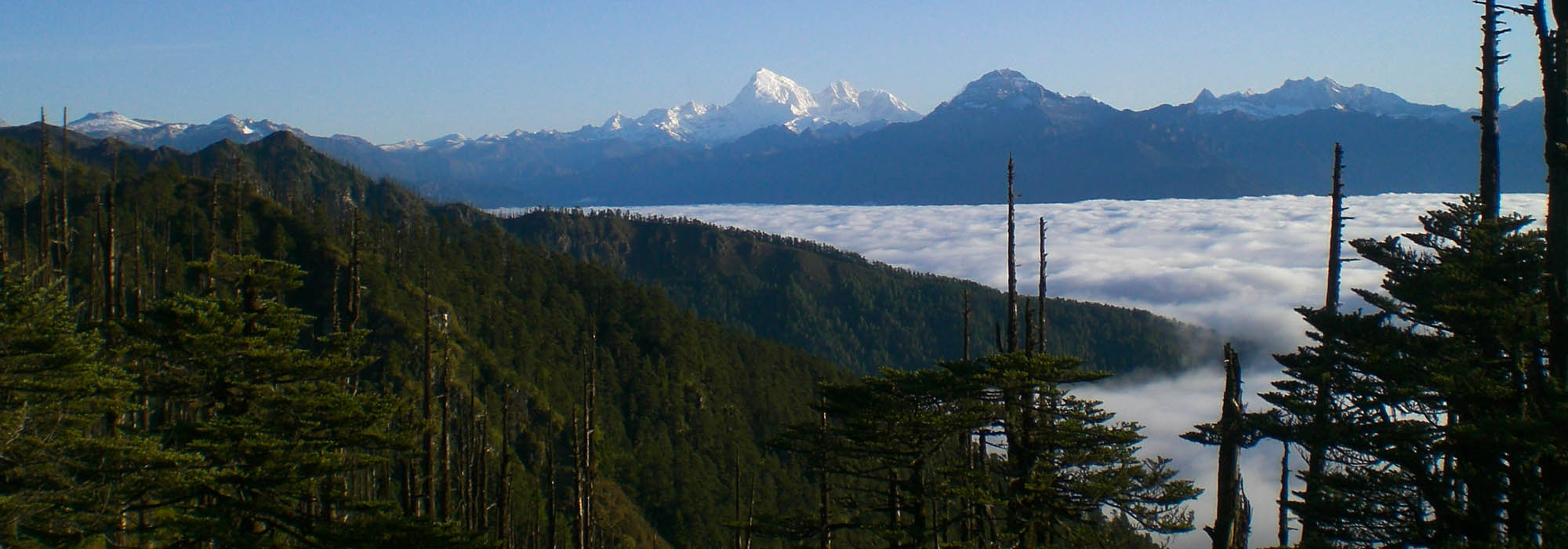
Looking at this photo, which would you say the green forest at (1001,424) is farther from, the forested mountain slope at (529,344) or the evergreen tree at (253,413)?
the forested mountain slope at (529,344)

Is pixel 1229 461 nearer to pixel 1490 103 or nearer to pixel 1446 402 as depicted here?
pixel 1446 402

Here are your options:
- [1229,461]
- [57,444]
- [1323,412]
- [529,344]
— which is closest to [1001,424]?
[1323,412]

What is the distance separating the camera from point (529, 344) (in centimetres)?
10350

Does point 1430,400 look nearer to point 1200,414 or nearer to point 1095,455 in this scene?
point 1095,455

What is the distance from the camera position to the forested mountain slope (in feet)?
239

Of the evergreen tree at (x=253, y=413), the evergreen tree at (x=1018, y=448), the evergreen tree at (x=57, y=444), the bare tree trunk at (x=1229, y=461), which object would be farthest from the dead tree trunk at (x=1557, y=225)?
the evergreen tree at (x=57, y=444)

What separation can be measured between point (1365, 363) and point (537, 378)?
294 feet

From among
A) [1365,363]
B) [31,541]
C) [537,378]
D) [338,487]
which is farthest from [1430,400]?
[537,378]

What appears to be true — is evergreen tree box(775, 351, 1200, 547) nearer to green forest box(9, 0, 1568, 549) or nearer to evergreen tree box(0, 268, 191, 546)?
green forest box(9, 0, 1568, 549)

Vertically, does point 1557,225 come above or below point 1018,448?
above

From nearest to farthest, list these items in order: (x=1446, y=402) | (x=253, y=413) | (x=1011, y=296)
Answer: (x=1446, y=402)
(x=253, y=413)
(x=1011, y=296)

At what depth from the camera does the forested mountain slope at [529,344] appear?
72812 mm

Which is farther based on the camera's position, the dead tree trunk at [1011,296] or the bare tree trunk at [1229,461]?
the dead tree trunk at [1011,296]

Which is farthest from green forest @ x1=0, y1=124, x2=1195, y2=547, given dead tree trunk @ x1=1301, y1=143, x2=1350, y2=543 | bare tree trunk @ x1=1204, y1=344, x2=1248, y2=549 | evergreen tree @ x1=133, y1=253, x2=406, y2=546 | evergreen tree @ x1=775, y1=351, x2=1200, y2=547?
bare tree trunk @ x1=1204, y1=344, x2=1248, y2=549
